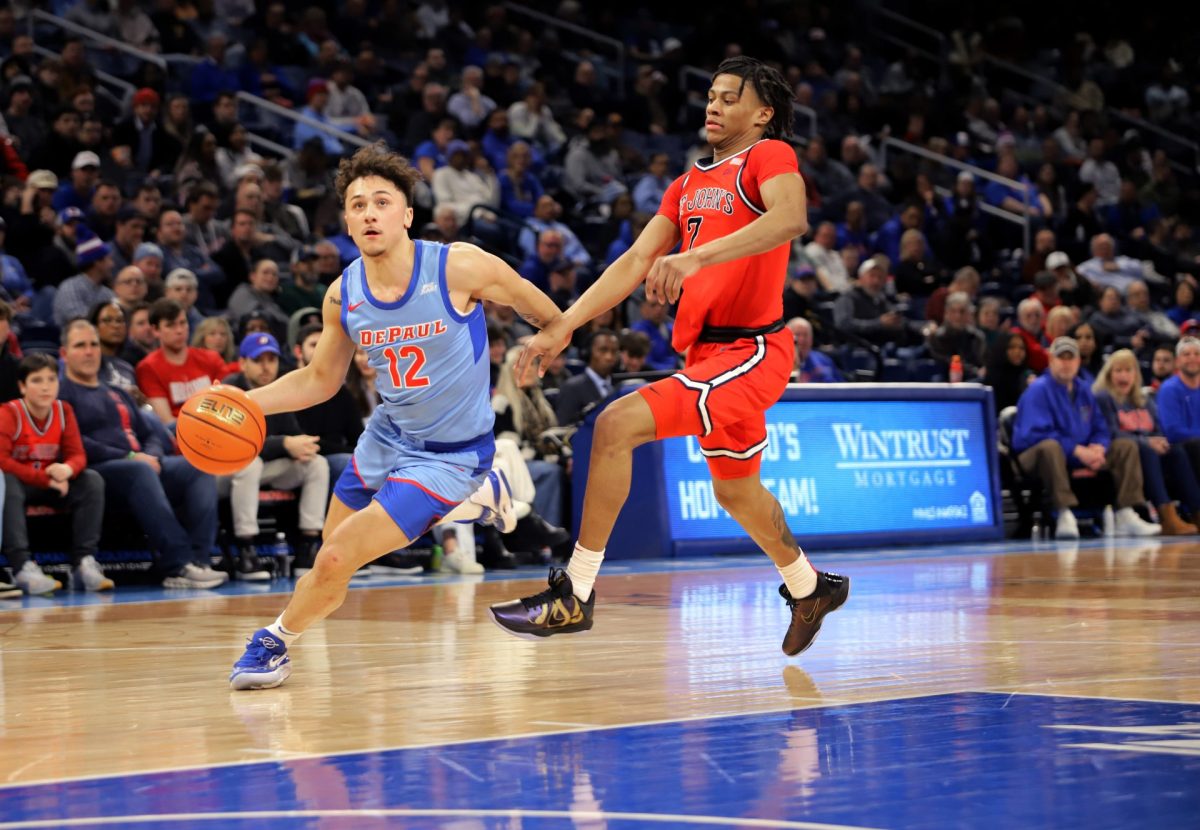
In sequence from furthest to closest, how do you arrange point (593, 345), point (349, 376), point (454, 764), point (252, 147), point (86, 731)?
point (252, 147), point (593, 345), point (349, 376), point (86, 731), point (454, 764)

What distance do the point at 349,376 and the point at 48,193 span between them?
296cm

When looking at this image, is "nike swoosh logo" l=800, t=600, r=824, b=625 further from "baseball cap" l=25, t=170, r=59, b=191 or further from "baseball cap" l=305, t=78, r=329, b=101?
"baseball cap" l=305, t=78, r=329, b=101

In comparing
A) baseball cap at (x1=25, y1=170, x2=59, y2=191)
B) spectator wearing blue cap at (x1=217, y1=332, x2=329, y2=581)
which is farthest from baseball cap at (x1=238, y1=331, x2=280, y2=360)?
baseball cap at (x1=25, y1=170, x2=59, y2=191)

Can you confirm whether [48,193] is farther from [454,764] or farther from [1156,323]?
[1156,323]

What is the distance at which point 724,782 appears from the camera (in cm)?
375

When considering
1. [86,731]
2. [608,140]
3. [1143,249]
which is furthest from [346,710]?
[1143,249]

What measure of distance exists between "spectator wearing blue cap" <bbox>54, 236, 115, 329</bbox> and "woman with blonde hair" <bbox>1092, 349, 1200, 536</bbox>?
308 inches

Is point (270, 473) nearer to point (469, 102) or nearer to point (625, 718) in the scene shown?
point (625, 718)

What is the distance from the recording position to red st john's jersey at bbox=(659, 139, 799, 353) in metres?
5.93

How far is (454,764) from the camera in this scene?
4.02 meters

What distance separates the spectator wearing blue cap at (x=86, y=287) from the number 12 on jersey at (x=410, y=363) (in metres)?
6.57

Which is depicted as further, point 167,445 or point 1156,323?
point 1156,323

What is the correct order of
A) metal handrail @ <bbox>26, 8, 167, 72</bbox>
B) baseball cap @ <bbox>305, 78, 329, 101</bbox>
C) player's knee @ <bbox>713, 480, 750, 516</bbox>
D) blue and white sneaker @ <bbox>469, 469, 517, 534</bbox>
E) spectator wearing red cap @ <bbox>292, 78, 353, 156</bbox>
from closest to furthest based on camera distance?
blue and white sneaker @ <bbox>469, 469, 517, 534</bbox>
player's knee @ <bbox>713, 480, 750, 516</bbox>
metal handrail @ <bbox>26, 8, 167, 72</bbox>
spectator wearing red cap @ <bbox>292, 78, 353, 156</bbox>
baseball cap @ <bbox>305, 78, 329, 101</bbox>

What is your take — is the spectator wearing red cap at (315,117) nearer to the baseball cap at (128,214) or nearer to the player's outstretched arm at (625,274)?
the baseball cap at (128,214)
